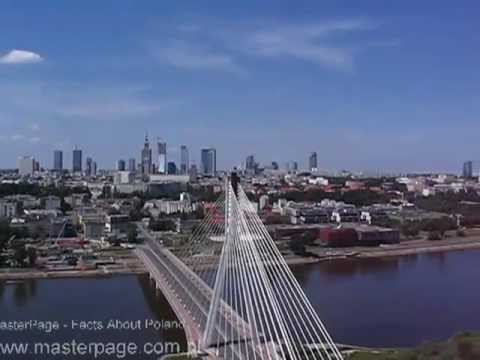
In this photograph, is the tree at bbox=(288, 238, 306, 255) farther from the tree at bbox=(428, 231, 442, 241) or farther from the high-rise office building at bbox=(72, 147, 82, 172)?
the high-rise office building at bbox=(72, 147, 82, 172)

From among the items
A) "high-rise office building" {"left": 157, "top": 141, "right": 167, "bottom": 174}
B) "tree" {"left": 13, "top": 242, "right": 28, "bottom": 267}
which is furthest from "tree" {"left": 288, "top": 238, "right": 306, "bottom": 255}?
"high-rise office building" {"left": 157, "top": 141, "right": 167, "bottom": 174}

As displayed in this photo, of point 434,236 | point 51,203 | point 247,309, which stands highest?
point 51,203

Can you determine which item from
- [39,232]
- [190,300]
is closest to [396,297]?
[190,300]

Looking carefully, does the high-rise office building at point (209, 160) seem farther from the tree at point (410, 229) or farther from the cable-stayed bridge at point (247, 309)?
the cable-stayed bridge at point (247, 309)

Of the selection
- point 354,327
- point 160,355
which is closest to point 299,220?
point 354,327

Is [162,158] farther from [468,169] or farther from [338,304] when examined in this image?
[338,304]

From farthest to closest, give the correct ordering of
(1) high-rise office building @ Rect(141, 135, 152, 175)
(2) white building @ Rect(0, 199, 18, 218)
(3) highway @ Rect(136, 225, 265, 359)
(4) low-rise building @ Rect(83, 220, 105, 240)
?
1. (1) high-rise office building @ Rect(141, 135, 152, 175)
2. (2) white building @ Rect(0, 199, 18, 218)
3. (4) low-rise building @ Rect(83, 220, 105, 240)
4. (3) highway @ Rect(136, 225, 265, 359)

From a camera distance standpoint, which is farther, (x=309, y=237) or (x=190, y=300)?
(x=309, y=237)

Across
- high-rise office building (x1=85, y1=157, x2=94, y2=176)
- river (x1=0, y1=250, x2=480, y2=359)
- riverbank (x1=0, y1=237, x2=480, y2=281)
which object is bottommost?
river (x1=0, y1=250, x2=480, y2=359)

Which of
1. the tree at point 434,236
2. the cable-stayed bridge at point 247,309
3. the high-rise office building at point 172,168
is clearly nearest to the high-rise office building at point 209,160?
the high-rise office building at point 172,168

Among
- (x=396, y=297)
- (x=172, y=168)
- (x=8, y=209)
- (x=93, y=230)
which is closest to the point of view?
(x=396, y=297)
